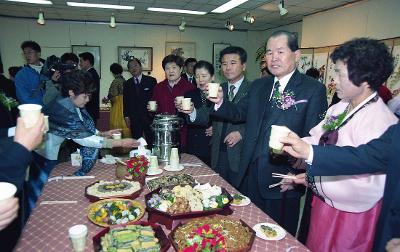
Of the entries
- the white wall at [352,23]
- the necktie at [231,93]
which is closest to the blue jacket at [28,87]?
the necktie at [231,93]

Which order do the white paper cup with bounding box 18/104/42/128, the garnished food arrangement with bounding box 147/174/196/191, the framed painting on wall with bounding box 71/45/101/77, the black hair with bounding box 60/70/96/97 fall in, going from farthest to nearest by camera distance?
the framed painting on wall with bounding box 71/45/101/77
the black hair with bounding box 60/70/96/97
the garnished food arrangement with bounding box 147/174/196/191
the white paper cup with bounding box 18/104/42/128

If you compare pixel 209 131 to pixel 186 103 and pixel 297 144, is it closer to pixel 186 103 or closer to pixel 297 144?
pixel 186 103

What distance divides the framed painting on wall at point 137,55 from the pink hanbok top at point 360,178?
7.73 metres

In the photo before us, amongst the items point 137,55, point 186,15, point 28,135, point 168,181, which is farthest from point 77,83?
point 137,55

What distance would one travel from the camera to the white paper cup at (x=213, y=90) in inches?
86.6

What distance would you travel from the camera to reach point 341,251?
1.67 m

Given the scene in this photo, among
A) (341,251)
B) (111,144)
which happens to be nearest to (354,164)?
(341,251)

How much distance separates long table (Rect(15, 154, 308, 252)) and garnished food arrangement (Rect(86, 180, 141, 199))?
71mm

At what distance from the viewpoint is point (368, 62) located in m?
1.52

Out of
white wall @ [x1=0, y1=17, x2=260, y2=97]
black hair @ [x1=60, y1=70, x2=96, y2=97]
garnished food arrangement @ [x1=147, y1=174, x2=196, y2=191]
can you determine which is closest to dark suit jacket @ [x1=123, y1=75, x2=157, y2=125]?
black hair @ [x1=60, y1=70, x2=96, y2=97]

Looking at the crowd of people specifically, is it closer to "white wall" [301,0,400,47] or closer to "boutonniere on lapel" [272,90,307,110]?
"boutonniere on lapel" [272,90,307,110]

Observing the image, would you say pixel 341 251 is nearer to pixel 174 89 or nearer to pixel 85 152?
pixel 85 152

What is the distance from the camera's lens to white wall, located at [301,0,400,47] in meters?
5.00

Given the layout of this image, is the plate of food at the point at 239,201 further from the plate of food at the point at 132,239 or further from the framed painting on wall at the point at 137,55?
the framed painting on wall at the point at 137,55
